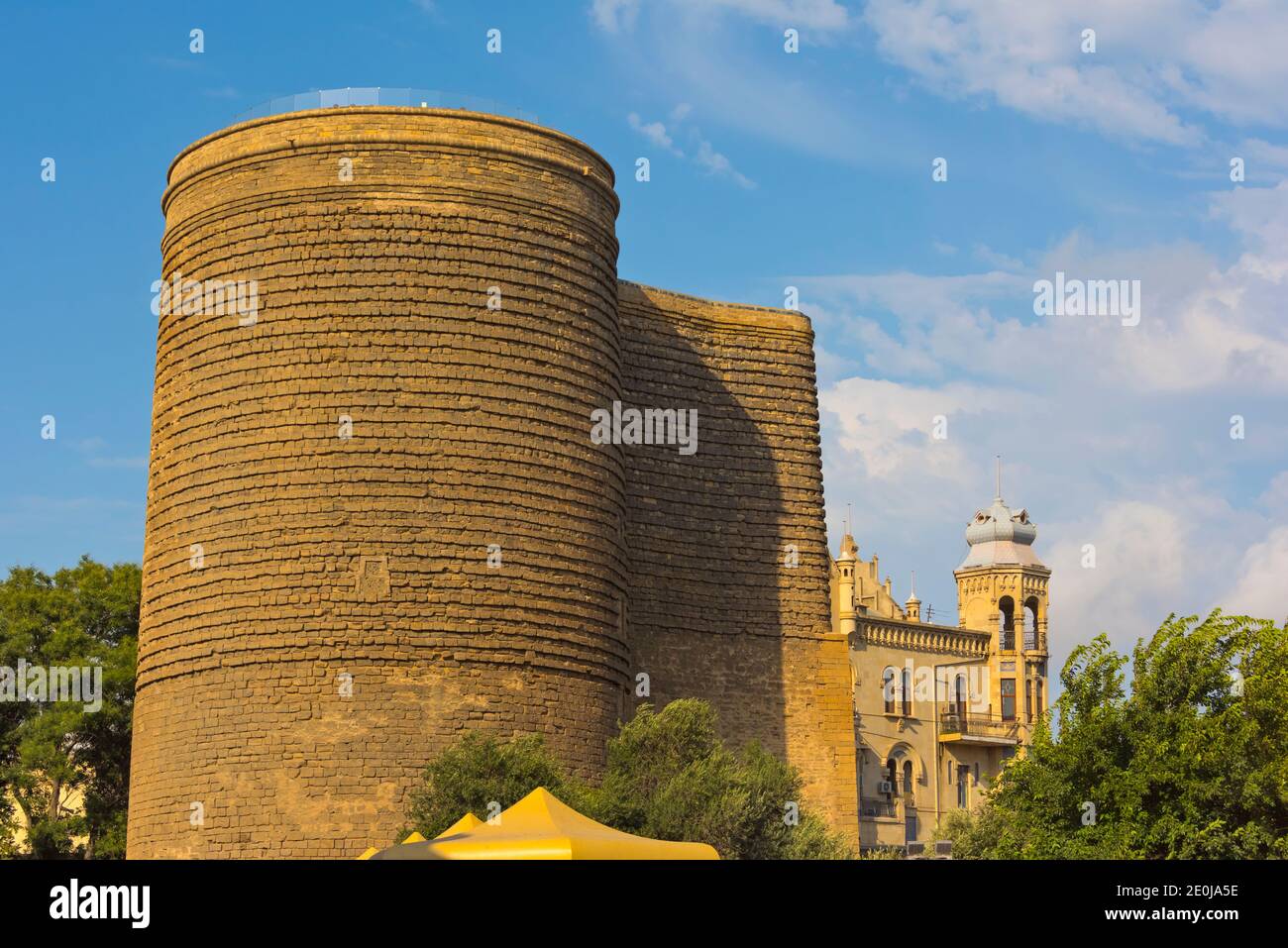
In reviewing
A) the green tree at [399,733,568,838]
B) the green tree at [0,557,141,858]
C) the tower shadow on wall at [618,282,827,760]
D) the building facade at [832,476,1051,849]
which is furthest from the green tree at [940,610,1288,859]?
the building facade at [832,476,1051,849]

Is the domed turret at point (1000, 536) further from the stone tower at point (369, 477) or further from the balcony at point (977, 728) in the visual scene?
the stone tower at point (369, 477)

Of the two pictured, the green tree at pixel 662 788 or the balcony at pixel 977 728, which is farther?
the balcony at pixel 977 728

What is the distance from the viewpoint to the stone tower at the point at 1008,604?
7275 centimetres

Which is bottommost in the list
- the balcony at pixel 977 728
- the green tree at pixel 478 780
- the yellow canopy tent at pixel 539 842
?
the yellow canopy tent at pixel 539 842

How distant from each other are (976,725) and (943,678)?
7.47 ft

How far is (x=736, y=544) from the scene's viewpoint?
43.5 m

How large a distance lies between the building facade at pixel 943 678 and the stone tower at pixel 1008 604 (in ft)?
0.14

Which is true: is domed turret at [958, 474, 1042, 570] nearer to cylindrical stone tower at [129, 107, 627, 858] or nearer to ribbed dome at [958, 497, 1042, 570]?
ribbed dome at [958, 497, 1042, 570]

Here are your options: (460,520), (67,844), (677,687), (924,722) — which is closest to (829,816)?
(677,687)

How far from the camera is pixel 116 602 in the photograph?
159 ft

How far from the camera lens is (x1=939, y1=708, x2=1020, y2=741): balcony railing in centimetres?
6912

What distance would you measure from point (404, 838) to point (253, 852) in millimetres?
4819

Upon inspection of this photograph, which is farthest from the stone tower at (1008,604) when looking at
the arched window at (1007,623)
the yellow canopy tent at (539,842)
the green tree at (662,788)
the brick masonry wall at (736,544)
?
the yellow canopy tent at (539,842)
